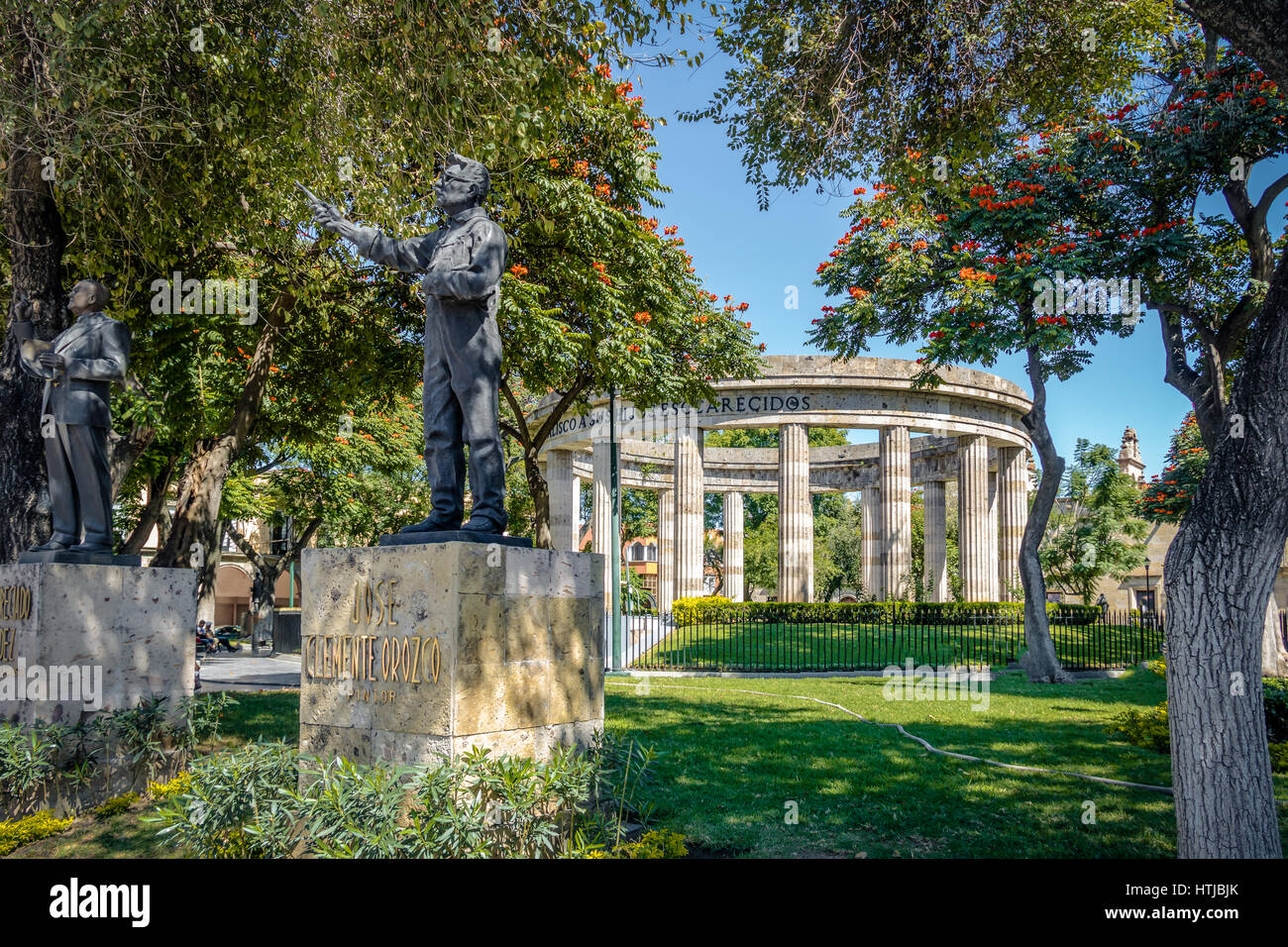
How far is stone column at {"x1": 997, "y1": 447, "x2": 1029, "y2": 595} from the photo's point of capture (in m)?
31.4

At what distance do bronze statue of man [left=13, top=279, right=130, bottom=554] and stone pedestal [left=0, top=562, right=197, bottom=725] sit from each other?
0.35m

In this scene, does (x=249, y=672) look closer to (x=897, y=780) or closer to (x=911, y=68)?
(x=897, y=780)

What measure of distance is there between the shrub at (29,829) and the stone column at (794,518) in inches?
944

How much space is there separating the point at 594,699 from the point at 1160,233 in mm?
11365

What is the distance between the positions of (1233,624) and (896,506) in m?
24.8

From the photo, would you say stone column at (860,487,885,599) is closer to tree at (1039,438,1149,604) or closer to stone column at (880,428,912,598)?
stone column at (880,428,912,598)

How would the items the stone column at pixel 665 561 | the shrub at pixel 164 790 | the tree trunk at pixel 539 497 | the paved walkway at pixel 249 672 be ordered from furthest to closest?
the stone column at pixel 665 561, the tree trunk at pixel 539 497, the paved walkway at pixel 249 672, the shrub at pixel 164 790

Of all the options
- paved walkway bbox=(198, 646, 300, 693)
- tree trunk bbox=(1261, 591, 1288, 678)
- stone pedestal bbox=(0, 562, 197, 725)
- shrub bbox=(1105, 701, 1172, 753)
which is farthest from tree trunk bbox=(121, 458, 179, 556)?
tree trunk bbox=(1261, 591, 1288, 678)

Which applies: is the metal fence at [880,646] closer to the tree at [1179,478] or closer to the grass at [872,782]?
the tree at [1179,478]

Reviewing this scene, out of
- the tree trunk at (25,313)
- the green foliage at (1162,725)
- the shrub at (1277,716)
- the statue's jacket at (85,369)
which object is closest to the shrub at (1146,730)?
A: the green foliage at (1162,725)

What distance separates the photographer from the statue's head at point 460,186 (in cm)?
589

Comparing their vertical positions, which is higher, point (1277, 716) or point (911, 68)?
point (911, 68)

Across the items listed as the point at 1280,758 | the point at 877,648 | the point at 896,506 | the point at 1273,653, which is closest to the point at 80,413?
the point at 1280,758

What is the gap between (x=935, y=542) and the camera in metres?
33.9
